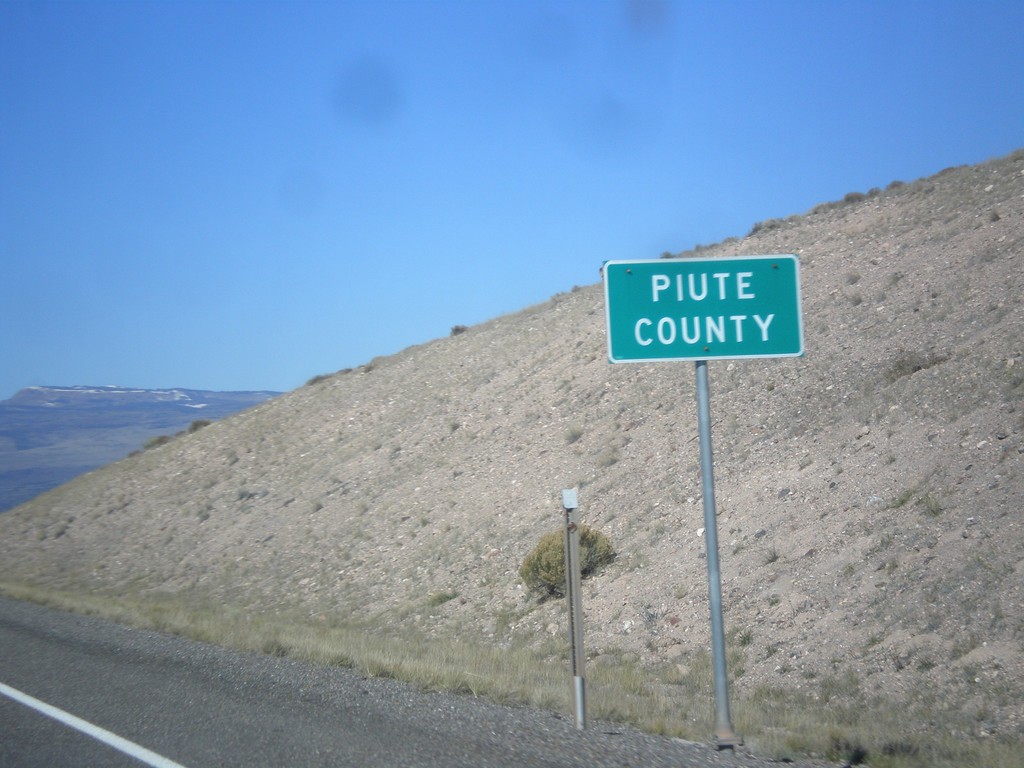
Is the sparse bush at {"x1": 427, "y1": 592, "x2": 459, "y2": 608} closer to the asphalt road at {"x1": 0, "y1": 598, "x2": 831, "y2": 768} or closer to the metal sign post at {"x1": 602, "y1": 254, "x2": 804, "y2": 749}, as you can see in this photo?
the asphalt road at {"x1": 0, "y1": 598, "x2": 831, "y2": 768}

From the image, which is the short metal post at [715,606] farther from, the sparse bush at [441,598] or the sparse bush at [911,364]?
the sparse bush at [441,598]

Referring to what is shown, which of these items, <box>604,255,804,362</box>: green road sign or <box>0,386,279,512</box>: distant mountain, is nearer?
<box>604,255,804,362</box>: green road sign

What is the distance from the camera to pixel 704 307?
759 centimetres

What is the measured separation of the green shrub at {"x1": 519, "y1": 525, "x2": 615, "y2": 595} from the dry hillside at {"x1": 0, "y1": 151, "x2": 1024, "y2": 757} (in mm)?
338

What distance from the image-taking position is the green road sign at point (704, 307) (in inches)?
297

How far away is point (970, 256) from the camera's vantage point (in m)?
21.6

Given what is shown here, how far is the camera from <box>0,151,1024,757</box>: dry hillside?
1191cm

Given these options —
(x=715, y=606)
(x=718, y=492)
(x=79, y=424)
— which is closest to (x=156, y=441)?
(x=79, y=424)

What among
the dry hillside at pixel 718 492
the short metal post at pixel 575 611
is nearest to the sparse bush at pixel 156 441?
the dry hillside at pixel 718 492

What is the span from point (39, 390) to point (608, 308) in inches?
3459

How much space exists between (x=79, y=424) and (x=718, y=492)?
58.3 m

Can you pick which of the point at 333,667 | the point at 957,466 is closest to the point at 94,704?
the point at 333,667

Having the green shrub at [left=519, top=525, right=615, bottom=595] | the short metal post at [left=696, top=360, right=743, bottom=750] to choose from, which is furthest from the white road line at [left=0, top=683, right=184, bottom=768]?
the green shrub at [left=519, top=525, right=615, bottom=595]

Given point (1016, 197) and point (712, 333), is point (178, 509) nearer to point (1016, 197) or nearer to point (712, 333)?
point (1016, 197)
